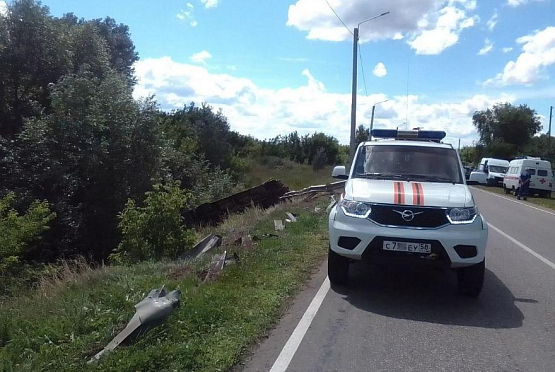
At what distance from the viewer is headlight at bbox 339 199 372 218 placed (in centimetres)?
730

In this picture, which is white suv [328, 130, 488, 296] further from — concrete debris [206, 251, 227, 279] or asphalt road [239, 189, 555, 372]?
concrete debris [206, 251, 227, 279]

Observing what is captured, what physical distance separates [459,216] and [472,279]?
35.5 inches

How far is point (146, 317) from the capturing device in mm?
5562

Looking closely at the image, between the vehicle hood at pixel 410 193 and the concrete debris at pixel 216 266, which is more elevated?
the vehicle hood at pixel 410 193

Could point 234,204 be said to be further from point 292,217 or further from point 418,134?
point 418,134

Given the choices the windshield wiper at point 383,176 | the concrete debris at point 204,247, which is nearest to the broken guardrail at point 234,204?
the concrete debris at point 204,247

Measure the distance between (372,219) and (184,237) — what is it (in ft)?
18.7

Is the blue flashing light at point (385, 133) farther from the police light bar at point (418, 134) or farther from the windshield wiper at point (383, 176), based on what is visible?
the windshield wiper at point (383, 176)

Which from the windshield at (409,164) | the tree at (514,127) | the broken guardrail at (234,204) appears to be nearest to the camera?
the windshield at (409,164)

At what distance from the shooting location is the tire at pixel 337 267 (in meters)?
7.72

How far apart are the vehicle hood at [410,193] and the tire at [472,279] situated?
2.73 feet

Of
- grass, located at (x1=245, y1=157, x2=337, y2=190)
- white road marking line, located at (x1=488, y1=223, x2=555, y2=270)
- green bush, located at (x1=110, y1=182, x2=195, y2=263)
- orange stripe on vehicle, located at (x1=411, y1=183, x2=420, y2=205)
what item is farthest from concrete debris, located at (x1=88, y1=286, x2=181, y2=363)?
grass, located at (x1=245, y1=157, x2=337, y2=190)

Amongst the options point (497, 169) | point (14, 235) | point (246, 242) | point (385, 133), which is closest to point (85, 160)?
point (14, 235)

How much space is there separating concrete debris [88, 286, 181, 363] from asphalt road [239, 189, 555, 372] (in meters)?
1.05
